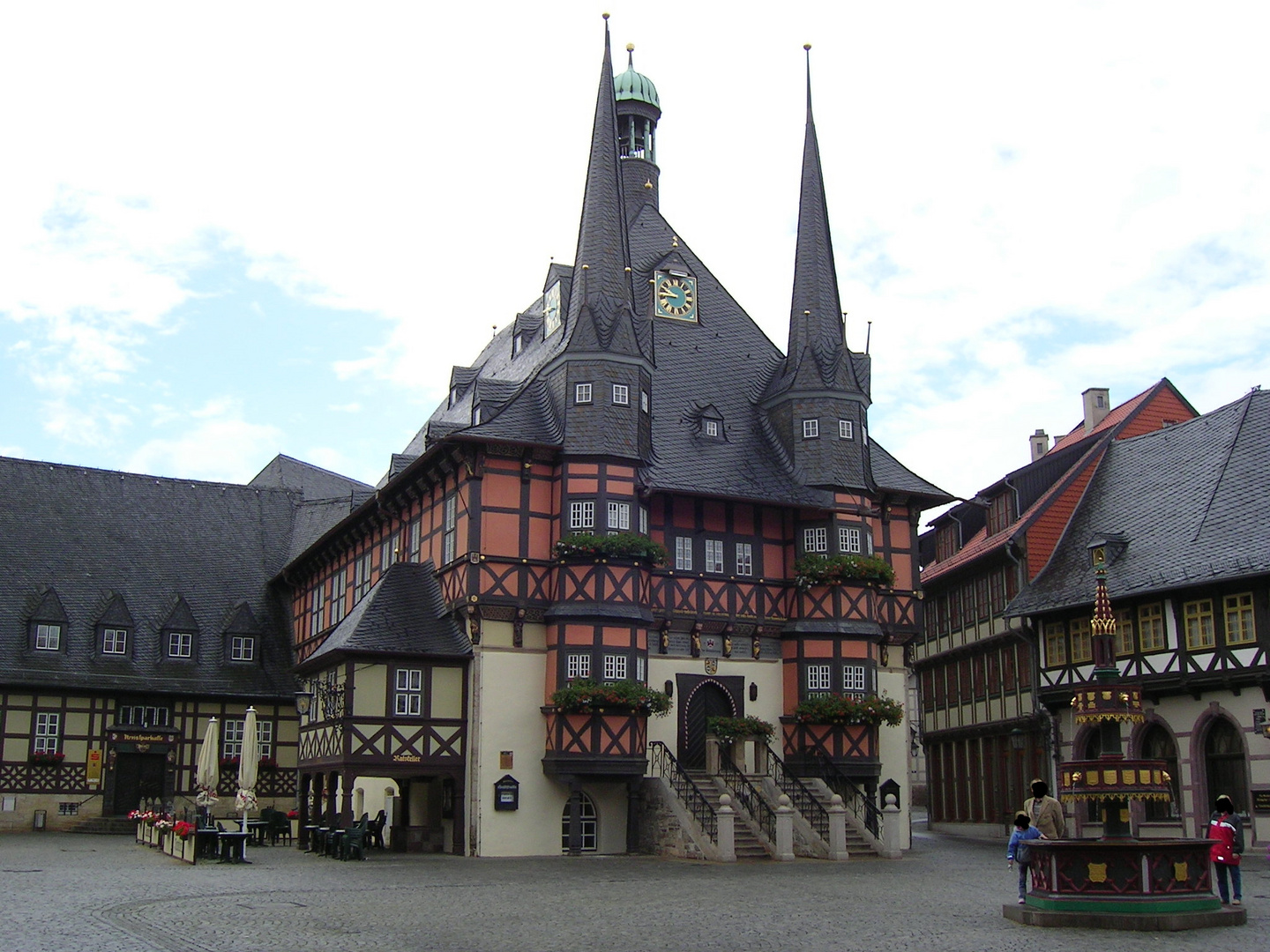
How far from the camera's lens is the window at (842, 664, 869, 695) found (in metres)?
36.0

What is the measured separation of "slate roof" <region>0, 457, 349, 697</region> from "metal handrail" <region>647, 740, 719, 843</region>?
19960 millimetres

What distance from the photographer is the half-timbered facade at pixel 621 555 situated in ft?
108

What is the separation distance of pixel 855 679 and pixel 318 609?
21339mm

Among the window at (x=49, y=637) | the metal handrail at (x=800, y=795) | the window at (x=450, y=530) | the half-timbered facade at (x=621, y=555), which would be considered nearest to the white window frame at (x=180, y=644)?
the window at (x=49, y=637)

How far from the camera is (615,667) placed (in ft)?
108

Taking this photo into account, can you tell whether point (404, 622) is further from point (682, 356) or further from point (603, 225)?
point (603, 225)

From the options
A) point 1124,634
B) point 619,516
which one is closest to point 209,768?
point 619,516

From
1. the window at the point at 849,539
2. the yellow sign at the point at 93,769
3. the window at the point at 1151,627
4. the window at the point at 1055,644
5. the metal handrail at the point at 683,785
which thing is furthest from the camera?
the yellow sign at the point at 93,769

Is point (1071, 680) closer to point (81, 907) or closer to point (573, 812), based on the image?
point (573, 812)

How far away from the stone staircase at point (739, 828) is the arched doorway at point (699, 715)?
1362 millimetres

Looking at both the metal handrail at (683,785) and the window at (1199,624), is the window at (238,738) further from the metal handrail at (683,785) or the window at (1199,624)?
the window at (1199,624)

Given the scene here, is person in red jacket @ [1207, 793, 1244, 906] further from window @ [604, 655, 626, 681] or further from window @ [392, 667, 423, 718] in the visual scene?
window @ [392, 667, 423, 718]

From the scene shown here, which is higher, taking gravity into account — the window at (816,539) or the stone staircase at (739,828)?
the window at (816,539)

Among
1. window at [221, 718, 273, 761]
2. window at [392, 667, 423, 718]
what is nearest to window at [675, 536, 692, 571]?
window at [392, 667, 423, 718]
